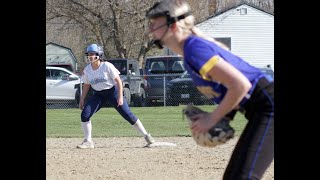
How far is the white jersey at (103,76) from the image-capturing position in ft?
36.7

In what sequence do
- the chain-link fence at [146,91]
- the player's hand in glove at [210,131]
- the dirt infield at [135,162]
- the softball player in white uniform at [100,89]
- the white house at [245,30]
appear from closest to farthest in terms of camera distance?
1. the player's hand in glove at [210,131]
2. the dirt infield at [135,162]
3. the softball player in white uniform at [100,89]
4. the chain-link fence at [146,91]
5. the white house at [245,30]

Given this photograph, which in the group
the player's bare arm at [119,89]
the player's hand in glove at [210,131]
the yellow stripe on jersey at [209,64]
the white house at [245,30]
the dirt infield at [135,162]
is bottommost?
the dirt infield at [135,162]

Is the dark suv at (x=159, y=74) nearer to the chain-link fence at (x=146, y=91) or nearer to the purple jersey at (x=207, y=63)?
the chain-link fence at (x=146, y=91)

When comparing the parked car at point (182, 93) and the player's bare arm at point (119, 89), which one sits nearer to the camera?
the player's bare arm at point (119, 89)

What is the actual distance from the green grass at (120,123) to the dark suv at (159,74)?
51.6 inches

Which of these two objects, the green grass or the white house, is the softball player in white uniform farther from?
the white house

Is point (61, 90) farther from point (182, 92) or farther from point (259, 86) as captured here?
point (259, 86)

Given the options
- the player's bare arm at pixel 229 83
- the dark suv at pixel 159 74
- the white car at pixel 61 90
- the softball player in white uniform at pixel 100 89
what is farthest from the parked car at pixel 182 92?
the player's bare arm at pixel 229 83

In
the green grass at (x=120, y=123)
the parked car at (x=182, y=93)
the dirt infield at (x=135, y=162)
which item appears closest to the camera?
the dirt infield at (x=135, y=162)

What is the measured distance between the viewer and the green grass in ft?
47.0

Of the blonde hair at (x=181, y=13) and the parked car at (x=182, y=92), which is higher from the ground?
the blonde hair at (x=181, y=13)

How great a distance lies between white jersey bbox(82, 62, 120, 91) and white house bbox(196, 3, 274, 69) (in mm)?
24747
